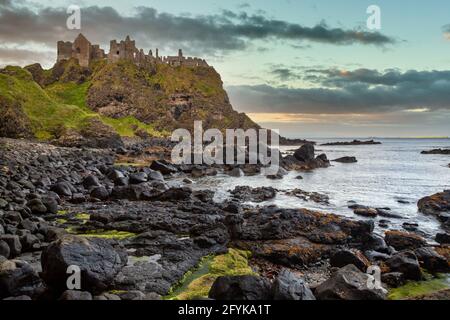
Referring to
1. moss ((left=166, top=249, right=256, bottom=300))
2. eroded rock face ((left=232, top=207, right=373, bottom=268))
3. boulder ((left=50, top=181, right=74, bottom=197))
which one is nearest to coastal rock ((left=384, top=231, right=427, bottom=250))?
eroded rock face ((left=232, top=207, right=373, bottom=268))

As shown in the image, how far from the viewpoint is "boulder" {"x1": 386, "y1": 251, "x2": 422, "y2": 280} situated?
11813 millimetres

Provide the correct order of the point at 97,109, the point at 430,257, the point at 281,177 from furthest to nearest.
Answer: the point at 97,109, the point at 281,177, the point at 430,257

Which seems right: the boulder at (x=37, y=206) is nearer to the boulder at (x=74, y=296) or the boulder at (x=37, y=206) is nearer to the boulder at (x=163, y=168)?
the boulder at (x=74, y=296)

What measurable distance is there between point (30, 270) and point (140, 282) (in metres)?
2.94

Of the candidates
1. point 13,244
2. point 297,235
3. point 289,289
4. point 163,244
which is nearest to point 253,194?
point 297,235

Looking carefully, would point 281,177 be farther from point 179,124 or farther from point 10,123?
point 179,124

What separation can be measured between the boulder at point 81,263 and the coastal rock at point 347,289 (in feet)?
18.7

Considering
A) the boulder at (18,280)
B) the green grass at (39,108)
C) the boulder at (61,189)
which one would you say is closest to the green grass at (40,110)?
the green grass at (39,108)

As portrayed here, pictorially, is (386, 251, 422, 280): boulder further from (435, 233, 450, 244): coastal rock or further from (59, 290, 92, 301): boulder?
(59, 290, 92, 301): boulder

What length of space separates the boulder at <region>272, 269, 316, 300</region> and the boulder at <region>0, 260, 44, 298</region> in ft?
19.3
